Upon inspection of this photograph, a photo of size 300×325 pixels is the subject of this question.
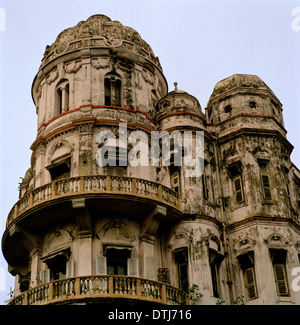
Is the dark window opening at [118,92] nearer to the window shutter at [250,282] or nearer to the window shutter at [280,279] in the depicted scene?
the window shutter at [250,282]

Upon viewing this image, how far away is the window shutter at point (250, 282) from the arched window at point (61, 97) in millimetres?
12440

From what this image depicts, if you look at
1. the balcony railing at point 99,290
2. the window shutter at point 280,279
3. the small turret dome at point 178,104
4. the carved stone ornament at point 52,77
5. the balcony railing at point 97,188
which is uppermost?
the carved stone ornament at point 52,77

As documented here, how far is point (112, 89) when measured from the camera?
35.0 meters

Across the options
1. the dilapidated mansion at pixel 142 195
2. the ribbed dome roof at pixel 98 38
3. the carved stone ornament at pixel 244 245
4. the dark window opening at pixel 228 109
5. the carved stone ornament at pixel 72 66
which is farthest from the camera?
the dark window opening at pixel 228 109

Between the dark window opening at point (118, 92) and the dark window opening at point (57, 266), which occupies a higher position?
the dark window opening at point (118, 92)

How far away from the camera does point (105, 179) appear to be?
30.0 metres

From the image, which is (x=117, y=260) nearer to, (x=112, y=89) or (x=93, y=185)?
(x=93, y=185)

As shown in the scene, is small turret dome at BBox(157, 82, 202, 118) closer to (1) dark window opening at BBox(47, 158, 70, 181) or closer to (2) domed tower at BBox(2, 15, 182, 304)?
(2) domed tower at BBox(2, 15, 182, 304)

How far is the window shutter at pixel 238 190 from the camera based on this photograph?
3338cm

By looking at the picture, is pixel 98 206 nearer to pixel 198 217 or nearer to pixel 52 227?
pixel 52 227

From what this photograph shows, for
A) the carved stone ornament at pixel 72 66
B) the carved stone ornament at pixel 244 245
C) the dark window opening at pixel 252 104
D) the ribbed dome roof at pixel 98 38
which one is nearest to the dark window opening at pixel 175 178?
the carved stone ornament at pixel 244 245

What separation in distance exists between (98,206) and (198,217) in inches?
199

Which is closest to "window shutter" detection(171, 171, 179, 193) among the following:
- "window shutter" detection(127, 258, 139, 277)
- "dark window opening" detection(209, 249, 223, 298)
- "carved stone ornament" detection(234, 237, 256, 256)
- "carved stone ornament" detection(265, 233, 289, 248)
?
"dark window opening" detection(209, 249, 223, 298)

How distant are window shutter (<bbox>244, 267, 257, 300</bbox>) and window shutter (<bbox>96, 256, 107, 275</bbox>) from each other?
7.01 m
